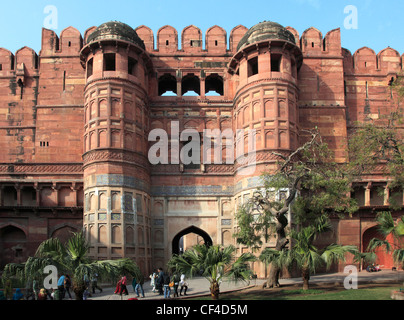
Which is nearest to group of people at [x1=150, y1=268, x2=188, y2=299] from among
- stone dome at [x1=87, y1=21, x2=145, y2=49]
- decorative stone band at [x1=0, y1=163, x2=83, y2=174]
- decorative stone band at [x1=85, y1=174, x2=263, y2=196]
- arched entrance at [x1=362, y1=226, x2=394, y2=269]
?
decorative stone band at [x1=85, y1=174, x2=263, y2=196]

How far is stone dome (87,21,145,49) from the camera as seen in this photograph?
2584cm

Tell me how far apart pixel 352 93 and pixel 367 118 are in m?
1.85

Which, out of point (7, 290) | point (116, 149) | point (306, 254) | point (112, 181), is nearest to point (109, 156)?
point (116, 149)

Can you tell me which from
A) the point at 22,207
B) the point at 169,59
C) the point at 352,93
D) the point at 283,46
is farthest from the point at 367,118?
the point at 22,207

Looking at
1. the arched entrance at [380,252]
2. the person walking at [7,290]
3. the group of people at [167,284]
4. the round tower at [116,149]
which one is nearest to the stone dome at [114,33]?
the round tower at [116,149]

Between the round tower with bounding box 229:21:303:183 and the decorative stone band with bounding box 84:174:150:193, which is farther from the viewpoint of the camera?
the round tower with bounding box 229:21:303:183

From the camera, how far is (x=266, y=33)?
26078 mm

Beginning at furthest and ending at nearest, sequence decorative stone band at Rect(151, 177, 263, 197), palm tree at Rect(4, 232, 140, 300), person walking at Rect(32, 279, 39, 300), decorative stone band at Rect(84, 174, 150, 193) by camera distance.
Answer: decorative stone band at Rect(151, 177, 263, 197) → decorative stone band at Rect(84, 174, 150, 193) → person walking at Rect(32, 279, 39, 300) → palm tree at Rect(4, 232, 140, 300)

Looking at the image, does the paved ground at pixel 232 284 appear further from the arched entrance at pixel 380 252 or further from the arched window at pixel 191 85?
the arched window at pixel 191 85

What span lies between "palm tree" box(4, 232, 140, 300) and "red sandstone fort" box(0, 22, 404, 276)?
8827 millimetres

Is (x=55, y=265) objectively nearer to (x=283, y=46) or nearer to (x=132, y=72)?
(x=132, y=72)

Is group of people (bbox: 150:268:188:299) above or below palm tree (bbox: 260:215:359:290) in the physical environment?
below

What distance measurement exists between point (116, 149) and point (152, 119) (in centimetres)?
431

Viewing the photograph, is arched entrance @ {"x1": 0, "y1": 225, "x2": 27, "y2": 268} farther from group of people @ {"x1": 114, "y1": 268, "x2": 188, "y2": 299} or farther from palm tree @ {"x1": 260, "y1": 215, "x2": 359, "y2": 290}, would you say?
palm tree @ {"x1": 260, "y1": 215, "x2": 359, "y2": 290}
